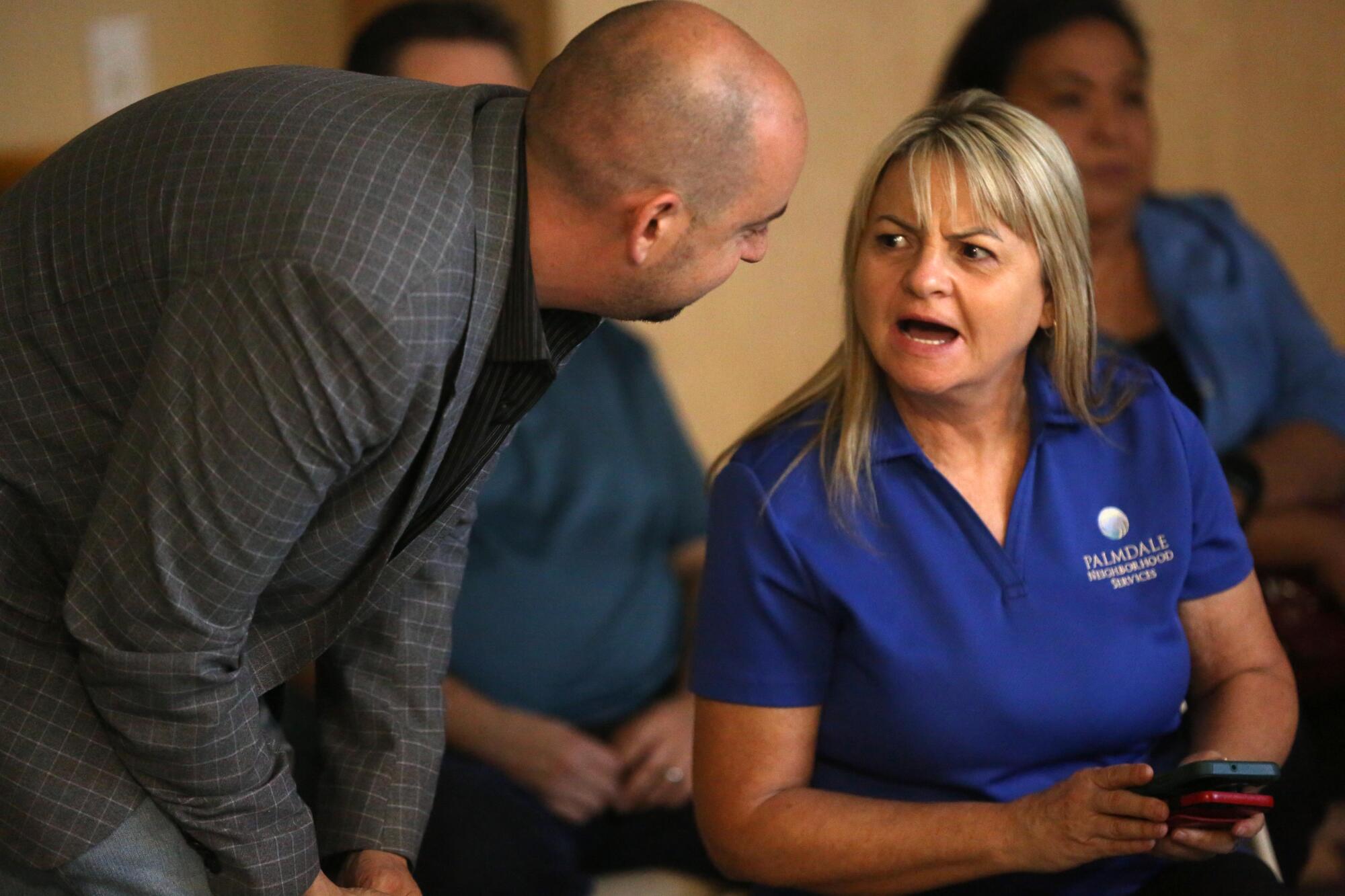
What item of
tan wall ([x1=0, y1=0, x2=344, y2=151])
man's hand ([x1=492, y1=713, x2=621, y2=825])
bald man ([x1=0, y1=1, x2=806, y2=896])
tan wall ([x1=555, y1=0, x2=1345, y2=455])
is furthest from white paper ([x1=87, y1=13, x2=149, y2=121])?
bald man ([x1=0, y1=1, x2=806, y2=896])

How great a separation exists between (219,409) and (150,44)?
198cm

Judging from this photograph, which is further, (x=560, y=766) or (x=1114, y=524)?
(x=560, y=766)

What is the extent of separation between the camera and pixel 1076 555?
1414 mm

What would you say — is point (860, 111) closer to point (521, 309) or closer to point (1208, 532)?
point (1208, 532)

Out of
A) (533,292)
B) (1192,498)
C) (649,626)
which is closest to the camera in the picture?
(533,292)

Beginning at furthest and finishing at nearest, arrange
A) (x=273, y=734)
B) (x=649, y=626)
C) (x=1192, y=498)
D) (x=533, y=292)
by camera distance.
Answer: (x=649, y=626) → (x=1192, y=498) → (x=273, y=734) → (x=533, y=292)

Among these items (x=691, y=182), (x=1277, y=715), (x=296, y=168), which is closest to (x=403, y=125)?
(x=296, y=168)

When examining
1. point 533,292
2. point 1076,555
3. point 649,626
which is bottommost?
point 649,626

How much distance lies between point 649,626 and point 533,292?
1038mm

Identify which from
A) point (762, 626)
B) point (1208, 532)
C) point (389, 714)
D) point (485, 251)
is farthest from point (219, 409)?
point (1208, 532)

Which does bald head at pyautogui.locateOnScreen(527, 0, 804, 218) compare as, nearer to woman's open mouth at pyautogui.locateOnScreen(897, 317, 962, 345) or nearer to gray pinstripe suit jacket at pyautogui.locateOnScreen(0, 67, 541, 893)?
gray pinstripe suit jacket at pyautogui.locateOnScreen(0, 67, 541, 893)

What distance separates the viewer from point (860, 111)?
290 cm

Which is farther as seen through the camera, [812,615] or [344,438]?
[812,615]

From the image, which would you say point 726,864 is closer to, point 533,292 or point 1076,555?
point 1076,555
